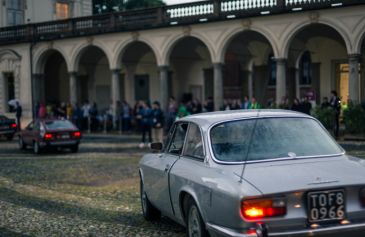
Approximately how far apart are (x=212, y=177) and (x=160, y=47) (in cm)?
2514

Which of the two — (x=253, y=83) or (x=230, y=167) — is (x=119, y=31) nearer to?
(x=253, y=83)

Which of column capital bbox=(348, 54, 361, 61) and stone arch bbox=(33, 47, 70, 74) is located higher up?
stone arch bbox=(33, 47, 70, 74)

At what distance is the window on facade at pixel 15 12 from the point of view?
40438 millimetres

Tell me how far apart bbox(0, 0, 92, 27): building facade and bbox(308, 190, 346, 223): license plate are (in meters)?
37.6

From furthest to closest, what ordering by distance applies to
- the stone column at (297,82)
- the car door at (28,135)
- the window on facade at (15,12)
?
the window on facade at (15,12) < the stone column at (297,82) < the car door at (28,135)

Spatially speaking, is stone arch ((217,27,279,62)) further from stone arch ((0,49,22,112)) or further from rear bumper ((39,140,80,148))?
Answer: stone arch ((0,49,22,112))

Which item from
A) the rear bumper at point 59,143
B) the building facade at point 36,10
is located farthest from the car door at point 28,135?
the building facade at point 36,10

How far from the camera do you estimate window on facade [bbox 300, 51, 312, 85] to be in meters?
34.2

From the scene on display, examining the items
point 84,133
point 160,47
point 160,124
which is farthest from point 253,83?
point 160,124

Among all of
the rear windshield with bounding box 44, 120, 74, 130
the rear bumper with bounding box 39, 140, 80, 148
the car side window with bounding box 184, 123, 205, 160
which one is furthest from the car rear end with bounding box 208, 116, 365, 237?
the rear windshield with bounding box 44, 120, 74, 130

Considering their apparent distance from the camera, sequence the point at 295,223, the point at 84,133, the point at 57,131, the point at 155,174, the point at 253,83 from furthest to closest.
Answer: the point at 253,83 < the point at 84,133 < the point at 57,131 < the point at 155,174 < the point at 295,223

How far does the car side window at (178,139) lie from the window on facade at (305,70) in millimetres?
27439

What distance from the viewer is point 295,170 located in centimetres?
565

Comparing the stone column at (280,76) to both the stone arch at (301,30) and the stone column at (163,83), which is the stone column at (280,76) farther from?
the stone column at (163,83)
